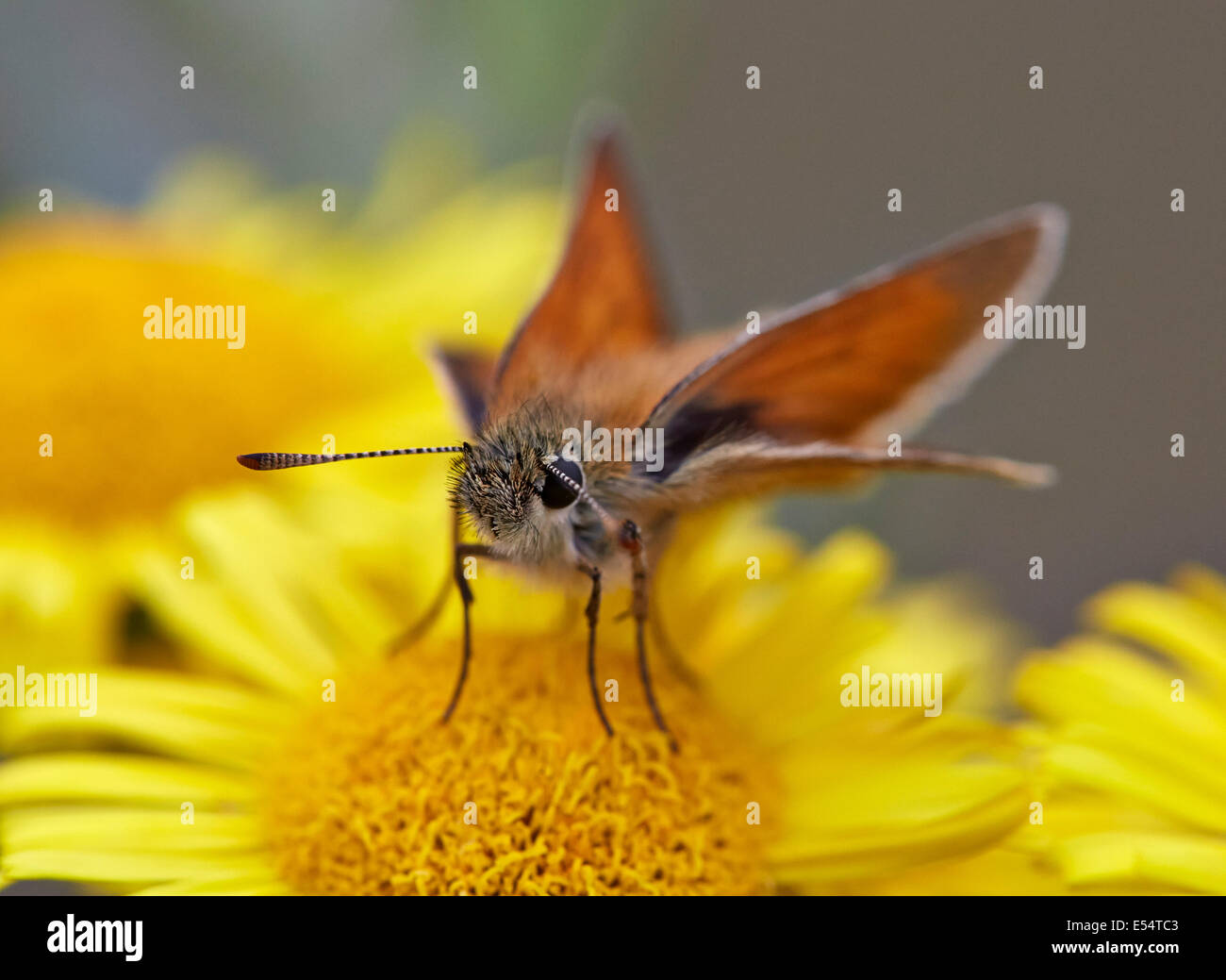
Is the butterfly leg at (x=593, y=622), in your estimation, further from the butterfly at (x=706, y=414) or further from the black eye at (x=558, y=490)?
the black eye at (x=558, y=490)

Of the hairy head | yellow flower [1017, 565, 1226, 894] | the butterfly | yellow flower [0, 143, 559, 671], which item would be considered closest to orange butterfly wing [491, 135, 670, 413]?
the butterfly

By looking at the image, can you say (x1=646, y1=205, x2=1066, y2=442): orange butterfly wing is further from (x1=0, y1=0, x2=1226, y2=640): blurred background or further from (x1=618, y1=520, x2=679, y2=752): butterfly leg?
(x1=0, y1=0, x2=1226, y2=640): blurred background

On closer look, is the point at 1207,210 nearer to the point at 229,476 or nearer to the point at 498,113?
the point at 498,113

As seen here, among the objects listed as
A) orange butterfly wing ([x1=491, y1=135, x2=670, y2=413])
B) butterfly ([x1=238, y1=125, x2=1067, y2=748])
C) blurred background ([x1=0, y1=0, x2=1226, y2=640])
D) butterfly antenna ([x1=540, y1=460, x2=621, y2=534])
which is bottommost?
butterfly antenna ([x1=540, y1=460, x2=621, y2=534])

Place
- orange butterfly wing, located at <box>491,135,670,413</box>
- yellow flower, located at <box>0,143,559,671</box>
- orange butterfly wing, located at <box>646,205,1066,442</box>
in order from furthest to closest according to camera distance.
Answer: yellow flower, located at <box>0,143,559,671</box> → orange butterfly wing, located at <box>491,135,670,413</box> → orange butterfly wing, located at <box>646,205,1066,442</box>

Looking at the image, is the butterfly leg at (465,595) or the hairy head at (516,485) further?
the butterfly leg at (465,595)

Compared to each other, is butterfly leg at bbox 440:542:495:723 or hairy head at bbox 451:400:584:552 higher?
hairy head at bbox 451:400:584:552

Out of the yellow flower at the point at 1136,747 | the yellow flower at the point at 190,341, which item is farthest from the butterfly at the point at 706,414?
the yellow flower at the point at 190,341

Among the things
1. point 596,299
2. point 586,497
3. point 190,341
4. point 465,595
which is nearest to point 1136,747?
point 586,497
